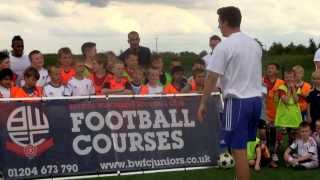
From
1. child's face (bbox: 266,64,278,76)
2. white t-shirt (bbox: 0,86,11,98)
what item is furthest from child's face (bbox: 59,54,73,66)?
child's face (bbox: 266,64,278,76)

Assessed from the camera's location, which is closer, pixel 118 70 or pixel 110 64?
pixel 118 70

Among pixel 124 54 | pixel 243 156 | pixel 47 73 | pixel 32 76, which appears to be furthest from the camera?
pixel 124 54

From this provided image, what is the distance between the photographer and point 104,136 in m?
9.79

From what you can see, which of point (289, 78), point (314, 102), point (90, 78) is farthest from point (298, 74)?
point (90, 78)

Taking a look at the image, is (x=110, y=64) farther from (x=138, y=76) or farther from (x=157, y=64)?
(x=157, y=64)

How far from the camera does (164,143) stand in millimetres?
10156

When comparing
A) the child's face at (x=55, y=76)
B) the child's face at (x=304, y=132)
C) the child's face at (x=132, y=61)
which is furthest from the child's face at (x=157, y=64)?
the child's face at (x=304, y=132)

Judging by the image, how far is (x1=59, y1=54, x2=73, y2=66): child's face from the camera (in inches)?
426

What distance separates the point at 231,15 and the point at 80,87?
3433mm

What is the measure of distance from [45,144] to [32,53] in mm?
2017

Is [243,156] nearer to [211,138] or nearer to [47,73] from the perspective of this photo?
[211,138]

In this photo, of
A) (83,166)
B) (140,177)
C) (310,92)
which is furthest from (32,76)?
(310,92)

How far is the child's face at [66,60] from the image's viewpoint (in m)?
10.8

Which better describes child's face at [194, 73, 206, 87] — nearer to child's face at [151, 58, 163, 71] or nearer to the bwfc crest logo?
child's face at [151, 58, 163, 71]
